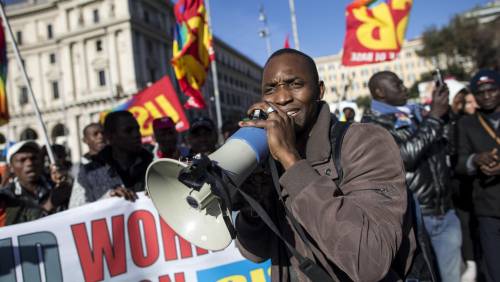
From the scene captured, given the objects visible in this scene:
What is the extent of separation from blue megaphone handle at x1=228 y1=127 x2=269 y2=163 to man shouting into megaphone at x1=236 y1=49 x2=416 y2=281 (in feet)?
0.09

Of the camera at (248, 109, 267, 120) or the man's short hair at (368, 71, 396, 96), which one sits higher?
the man's short hair at (368, 71, 396, 96)

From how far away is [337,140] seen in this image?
1458mm

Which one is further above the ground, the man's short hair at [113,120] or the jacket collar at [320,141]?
the man's short hair at [113,120]

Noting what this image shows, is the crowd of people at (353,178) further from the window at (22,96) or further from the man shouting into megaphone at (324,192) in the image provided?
the window at (22,96)

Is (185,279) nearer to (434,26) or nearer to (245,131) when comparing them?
(245,131)

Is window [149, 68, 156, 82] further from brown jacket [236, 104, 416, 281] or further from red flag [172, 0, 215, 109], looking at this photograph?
brown jacket [236, 104, 416, 281]

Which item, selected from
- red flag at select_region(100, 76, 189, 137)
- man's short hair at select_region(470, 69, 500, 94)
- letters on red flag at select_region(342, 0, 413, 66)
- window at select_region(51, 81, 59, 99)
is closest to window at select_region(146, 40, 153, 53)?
window at select_region(51, 81, 59, 99)

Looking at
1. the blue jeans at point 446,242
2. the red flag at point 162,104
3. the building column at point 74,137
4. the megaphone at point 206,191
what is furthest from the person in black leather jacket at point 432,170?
the building column at point 74,137

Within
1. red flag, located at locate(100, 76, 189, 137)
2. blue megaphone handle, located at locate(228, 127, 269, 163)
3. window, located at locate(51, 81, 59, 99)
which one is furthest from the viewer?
window, located at locate(51, 81, 59, 99)

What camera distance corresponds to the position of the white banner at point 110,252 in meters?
2.61

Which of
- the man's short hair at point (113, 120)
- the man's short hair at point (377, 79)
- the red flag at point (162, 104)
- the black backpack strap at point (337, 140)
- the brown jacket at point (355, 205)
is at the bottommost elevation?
the brown jacket at point (355, 205)

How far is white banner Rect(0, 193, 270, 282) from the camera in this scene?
2.61m

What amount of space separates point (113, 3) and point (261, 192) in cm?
5172

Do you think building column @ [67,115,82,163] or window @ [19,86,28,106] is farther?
window @ [19,86,28,106]
